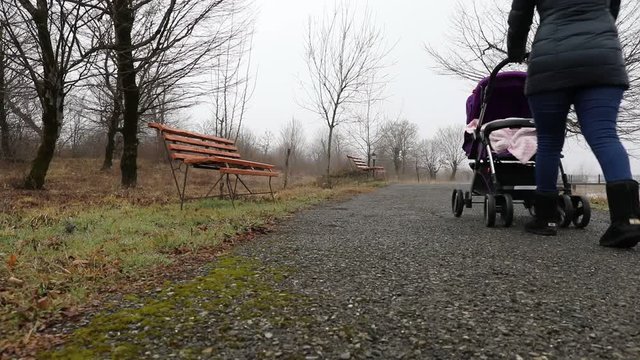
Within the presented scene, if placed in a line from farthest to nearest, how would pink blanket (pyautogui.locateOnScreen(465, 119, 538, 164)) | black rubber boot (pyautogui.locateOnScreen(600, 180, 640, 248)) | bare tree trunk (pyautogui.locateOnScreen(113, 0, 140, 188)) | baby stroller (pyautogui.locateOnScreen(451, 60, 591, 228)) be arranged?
bare tree trunk (pyautogui.locateOnScreen(113, 0, 140, 188)), pink blanket (pyautogui.locateOnScreen(465, 119, 538, 164)), baby stroller (pyautogui.locateOnScreen(451, 60, 591, 228)), black rubber boot (pyautogui.locateOnScreen(600, 180, 640, 248))

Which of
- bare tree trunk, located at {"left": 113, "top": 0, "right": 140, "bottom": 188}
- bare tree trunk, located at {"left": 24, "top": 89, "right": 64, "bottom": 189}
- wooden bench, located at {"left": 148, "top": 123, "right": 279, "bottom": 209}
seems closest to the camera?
wooden bench, located at {"left": 148, "top": 123, "right": 279, "bottom": 209}

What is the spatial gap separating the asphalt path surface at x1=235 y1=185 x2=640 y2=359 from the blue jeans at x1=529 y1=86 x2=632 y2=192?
1.90 feet

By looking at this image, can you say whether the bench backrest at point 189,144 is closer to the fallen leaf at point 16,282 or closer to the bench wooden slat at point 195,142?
the bench wooden slat at point 195,142

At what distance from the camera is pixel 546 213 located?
328 cm

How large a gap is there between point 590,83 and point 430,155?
205 ft

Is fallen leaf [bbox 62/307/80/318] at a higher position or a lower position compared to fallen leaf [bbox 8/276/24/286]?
lower

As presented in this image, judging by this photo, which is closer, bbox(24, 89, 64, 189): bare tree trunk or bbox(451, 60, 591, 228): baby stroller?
bbox(451, 60, 591, 228): baby stroller

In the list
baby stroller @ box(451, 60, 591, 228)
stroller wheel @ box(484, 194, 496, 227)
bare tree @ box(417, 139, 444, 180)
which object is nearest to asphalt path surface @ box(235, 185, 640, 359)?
stroller wheel @ box(484, 194, 496, 227)

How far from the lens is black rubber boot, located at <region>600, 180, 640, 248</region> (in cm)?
255

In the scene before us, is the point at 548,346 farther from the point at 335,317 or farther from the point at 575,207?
the point at 575,207

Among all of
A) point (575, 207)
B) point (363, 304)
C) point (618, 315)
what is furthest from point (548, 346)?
point (575, 207)

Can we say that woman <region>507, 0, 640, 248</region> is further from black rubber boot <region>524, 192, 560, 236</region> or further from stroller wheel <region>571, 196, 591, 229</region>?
stroller wheel <region>571, 196, 591, 229</region>

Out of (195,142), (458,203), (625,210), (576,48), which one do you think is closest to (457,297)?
(625,210)

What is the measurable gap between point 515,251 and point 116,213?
438cm
